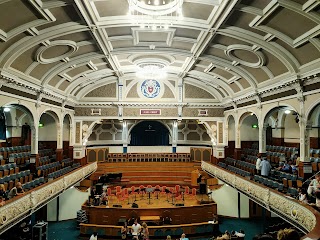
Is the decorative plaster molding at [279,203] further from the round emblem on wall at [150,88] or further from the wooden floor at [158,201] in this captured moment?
the round emblem on wall at [150,88]

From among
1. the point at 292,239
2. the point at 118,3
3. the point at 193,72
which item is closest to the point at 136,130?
the point at 193,72

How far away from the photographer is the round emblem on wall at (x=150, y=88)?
67.1ft

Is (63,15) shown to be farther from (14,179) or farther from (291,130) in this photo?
(291,130)

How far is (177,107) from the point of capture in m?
20.5

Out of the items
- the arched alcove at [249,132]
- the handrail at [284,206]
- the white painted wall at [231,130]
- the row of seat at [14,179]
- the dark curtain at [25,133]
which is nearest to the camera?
the handrail at [284,206]

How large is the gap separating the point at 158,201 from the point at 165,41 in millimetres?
9190

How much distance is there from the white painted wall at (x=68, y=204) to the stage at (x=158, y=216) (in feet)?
4.84

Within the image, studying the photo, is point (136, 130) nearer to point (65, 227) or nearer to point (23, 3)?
point (65, 227)

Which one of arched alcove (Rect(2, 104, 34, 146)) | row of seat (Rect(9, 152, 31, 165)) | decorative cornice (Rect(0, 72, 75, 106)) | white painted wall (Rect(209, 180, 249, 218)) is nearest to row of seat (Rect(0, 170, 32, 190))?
row of seat (Rect(9, 152, 31, 165))

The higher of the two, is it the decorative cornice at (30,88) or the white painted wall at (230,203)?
the decorative cornice at (30,88)

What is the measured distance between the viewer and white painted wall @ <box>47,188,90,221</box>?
16.6 metres

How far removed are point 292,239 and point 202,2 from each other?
23.0 ft

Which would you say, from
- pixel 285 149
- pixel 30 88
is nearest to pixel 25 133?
pixel 30 88

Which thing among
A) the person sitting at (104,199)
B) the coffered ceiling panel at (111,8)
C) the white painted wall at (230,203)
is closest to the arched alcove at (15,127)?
the person sitting at (104,199)
